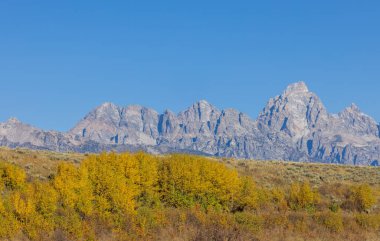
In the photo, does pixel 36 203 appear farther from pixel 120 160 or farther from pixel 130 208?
pixel 120 160

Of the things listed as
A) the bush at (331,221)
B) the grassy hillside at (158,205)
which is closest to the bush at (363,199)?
the grassy hillside at (158,205)

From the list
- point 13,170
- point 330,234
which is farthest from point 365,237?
point 13,170

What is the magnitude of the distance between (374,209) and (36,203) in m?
25.1

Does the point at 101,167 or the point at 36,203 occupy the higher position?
the point at 101,167

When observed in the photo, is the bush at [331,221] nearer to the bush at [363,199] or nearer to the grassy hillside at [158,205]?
the grassy hillside at [158,205]

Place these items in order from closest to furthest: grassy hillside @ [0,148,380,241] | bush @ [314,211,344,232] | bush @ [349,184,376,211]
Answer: grassy hillside @ [0,148,380,241] → bush @ [314,211,344,232] → bush @ [349,184,376,211]

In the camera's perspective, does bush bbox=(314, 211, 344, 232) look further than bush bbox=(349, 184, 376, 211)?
No

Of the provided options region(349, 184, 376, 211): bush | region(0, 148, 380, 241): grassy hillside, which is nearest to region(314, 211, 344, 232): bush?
region(0, 148, 380, 241): grassy hillside

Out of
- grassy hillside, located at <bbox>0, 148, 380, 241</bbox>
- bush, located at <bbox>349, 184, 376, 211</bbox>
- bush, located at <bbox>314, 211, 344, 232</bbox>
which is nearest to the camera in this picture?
grassy hillside, located at <bbox>0, 148, 380, 241</bbox>

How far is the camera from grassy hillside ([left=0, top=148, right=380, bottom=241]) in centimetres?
2442

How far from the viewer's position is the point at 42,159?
4288 centimetres

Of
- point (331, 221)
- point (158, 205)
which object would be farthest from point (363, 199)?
point (158, 205)

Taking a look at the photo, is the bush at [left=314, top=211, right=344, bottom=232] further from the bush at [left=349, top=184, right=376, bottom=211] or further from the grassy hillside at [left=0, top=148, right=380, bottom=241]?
the bush at [left=349, top=184, right=376, bottom=211]

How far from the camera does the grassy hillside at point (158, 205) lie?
2442 cm
